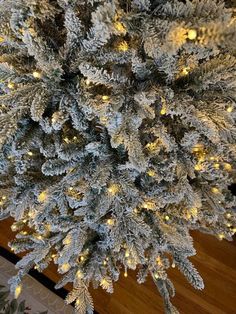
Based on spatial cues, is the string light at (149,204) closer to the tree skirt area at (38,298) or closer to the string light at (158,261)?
the string light at (158,261)

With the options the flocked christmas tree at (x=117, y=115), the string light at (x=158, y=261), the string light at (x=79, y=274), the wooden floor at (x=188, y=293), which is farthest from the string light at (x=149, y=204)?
the wooden floor at (x=188, y=293)

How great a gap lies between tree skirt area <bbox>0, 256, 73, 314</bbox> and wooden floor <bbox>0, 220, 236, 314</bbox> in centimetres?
8

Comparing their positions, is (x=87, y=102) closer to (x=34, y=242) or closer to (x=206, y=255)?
(x=34, y=242)

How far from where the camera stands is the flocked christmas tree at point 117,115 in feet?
2.07

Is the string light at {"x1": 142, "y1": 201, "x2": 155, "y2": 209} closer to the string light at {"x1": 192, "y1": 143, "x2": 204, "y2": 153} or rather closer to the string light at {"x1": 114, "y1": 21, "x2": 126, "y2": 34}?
the string light at {"x1": 192, "y1": 143, "x2": 204, "y2": 153}

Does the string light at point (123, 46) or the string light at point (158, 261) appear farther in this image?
the string light at point (158, 261)

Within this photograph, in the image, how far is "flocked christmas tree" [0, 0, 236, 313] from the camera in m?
0.63

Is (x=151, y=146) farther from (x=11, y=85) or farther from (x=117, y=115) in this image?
(x=11, y=85)

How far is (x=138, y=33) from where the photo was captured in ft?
2.18

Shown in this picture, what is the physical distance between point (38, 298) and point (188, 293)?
2.44 feet

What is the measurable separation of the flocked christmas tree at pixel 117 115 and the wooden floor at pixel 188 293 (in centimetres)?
51

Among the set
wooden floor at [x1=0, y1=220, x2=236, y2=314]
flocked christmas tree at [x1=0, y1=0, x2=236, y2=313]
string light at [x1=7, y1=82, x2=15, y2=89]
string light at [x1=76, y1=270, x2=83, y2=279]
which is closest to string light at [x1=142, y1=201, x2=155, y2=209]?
flocked christmas tree at [x1=0, y1=0, x2=236, y2=313]

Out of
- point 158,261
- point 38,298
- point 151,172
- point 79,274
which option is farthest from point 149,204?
point 38,298

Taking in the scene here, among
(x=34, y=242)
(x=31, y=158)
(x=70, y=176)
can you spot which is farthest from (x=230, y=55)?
(x=34, y=242)
